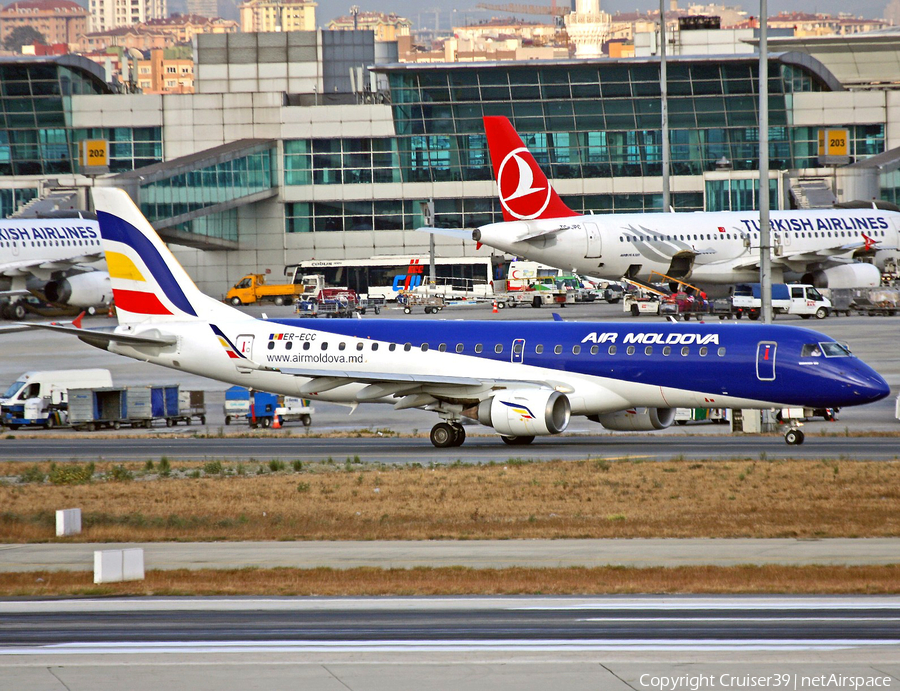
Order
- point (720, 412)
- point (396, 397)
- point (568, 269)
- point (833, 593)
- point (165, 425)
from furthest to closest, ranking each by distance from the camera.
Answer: point (568, 269) < point (165, 425) < point (720, 412) < point (396, 397) < point (833, 593)

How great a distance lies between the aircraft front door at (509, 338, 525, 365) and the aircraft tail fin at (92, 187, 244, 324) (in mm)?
11006

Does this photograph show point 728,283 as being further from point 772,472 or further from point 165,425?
point 772,472

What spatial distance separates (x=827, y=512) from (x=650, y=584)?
7.91 metres

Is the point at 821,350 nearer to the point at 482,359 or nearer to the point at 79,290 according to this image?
the point at 482,359

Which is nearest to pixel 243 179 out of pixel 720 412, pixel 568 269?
pixel 568 269

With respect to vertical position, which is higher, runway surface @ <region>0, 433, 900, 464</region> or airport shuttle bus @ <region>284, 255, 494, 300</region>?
airport shuttle bus @ <region>284, 255, 494, 300</region>

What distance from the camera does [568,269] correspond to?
82312 millimetres

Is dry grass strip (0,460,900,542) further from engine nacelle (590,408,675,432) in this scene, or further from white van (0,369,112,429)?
white van (0,369,112,429)

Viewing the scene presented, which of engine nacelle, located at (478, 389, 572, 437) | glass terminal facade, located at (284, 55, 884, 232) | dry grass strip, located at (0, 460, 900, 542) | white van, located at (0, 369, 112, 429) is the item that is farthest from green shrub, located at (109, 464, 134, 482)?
glass terminal facade, located at (284, 55, 884, 232)

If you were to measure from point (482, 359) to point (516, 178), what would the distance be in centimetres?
4108

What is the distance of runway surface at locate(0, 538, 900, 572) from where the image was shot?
66.3ft

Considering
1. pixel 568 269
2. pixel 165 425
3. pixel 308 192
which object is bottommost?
pixel 165 425

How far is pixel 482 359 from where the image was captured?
127 feet

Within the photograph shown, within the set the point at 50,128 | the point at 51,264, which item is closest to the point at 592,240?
the point at 51,264
